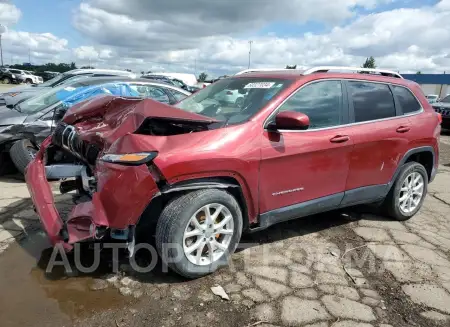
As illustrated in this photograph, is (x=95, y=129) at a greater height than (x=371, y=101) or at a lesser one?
lesser

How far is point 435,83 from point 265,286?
1867 inches

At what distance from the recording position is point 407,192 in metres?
4.77

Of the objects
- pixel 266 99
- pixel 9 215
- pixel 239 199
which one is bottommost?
pixel 9 215

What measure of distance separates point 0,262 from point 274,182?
2.45m

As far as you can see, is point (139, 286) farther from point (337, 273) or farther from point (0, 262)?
point (337, 273)

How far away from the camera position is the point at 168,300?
293 centimetres

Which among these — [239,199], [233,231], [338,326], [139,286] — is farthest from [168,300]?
[338,326]

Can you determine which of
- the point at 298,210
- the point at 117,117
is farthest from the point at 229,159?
the point at 117,117

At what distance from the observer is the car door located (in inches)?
136

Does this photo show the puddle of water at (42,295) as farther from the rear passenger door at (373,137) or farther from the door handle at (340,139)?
the rear passenger door at (373,137)

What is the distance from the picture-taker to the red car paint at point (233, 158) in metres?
2.90

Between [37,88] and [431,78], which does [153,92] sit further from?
[431,78]

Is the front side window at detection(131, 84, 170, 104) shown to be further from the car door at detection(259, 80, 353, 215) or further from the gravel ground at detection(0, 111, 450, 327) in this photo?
the car door at detection(259, 80, 353, 215)

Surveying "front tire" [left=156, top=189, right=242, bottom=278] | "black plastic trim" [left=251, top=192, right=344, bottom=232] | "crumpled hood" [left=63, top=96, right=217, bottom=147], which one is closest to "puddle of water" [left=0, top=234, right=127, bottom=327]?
"front tire" [left=156, top=189, right=242, bottom=278]
